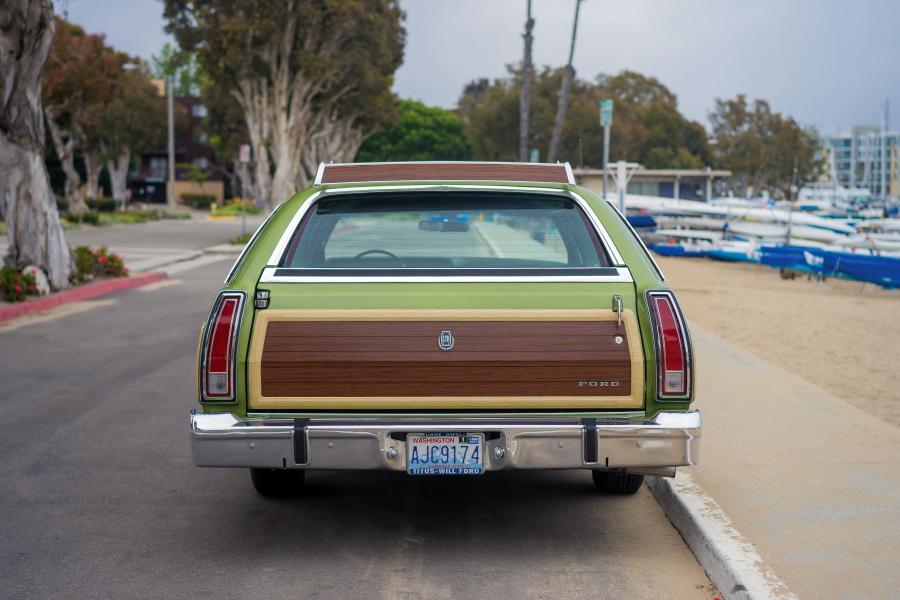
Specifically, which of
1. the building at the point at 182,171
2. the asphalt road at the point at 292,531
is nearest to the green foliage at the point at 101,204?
the building at the point at 182,171

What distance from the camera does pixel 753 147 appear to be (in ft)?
308

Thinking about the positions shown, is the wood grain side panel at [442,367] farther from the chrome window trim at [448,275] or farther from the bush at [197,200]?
the bush at [197,200]

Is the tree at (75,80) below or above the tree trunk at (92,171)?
above

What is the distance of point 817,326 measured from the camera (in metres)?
16.4

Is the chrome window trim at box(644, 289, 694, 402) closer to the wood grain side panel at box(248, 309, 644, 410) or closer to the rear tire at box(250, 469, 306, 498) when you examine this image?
the wood grain side panel at box(248, 309, 644, 410)

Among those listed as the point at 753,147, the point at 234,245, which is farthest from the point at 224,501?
the point at 753,147

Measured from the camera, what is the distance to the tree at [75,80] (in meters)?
45.5

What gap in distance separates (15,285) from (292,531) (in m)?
12.7

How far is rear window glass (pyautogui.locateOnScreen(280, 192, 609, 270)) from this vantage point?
6035mm

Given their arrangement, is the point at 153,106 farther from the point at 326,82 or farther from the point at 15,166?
the point at 15,166

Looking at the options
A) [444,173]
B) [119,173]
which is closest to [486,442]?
[444,173]

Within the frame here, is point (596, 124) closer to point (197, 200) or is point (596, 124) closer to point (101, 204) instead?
point (101, 204)

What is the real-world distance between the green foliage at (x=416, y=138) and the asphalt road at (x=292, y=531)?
102969 mm

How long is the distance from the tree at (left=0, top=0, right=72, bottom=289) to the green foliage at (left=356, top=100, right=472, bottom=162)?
91.2 m
